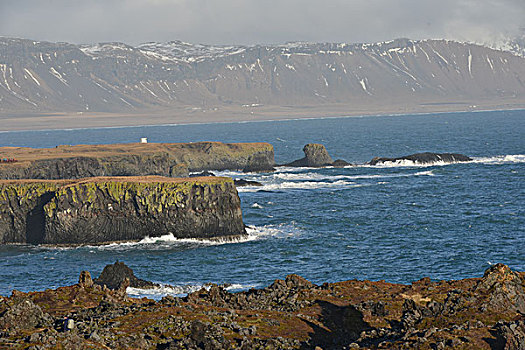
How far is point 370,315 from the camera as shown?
33250mm

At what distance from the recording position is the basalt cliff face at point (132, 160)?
133 metres

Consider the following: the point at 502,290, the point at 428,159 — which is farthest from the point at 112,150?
the point at 502,290

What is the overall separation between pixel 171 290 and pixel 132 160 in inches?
3559

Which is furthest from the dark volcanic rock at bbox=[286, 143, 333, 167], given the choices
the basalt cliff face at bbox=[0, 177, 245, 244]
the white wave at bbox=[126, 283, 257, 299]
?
the white wave at bbox=[126, 283, 257, 299]

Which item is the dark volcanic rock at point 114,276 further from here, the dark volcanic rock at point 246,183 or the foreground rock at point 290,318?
the dark volcanic rock at point 246,183

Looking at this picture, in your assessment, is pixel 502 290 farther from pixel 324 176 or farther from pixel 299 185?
pixel 324 176

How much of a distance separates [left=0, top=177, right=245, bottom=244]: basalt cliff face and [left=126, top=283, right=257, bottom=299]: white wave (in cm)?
2250

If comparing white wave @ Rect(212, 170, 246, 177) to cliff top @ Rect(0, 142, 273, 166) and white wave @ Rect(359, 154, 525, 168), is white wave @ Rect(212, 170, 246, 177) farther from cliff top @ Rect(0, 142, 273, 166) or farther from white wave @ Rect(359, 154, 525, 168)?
white wave @ Rect(359, 154, 525, 168)

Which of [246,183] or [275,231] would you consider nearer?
[275,231]

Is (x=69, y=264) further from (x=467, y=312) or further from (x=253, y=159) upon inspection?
(x=253, y=159)

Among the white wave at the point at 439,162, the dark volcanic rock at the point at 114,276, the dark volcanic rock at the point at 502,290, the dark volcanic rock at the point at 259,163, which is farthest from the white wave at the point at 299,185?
the dark volcanic rock at the point at 502,290

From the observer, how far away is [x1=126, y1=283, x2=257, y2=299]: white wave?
6078 cm

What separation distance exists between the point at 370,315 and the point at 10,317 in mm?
15710

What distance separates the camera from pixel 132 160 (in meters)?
150
